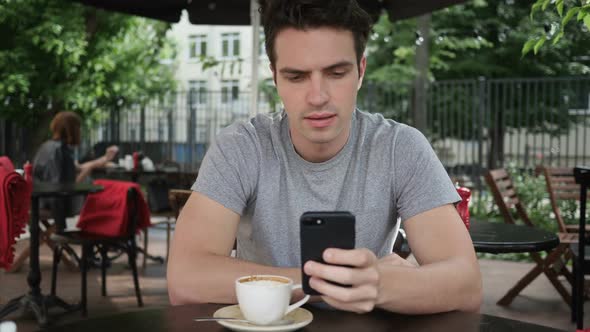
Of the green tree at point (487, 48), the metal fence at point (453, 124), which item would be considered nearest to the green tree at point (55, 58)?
the metal fence at point (453, 124)

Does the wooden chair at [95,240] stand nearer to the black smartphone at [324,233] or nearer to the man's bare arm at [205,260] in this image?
the man's bare arm at [205,260]

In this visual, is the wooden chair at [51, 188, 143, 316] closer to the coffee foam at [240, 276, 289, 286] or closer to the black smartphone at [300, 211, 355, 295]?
the coffee foam at [240, 276, 289, 286]

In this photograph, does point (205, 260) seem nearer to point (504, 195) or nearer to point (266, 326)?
point (266, 326)

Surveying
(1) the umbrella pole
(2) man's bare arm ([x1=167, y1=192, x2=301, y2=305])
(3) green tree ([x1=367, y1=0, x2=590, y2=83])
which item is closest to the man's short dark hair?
(2) man's bare arm ([x1=167, y1=192, x2=301, y2=305])

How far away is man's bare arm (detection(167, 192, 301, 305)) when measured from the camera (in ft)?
5.79

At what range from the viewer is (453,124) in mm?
12938

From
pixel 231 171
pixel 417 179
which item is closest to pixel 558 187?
pixel 417 179

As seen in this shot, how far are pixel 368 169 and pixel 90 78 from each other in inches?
589

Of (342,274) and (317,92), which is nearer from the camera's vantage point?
(342,274)

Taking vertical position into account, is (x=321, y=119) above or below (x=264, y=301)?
above

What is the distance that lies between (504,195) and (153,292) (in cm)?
324

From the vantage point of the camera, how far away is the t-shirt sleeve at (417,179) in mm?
1997

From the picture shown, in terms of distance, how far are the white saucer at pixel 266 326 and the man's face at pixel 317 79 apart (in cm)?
58

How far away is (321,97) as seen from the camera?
1.86 meters
